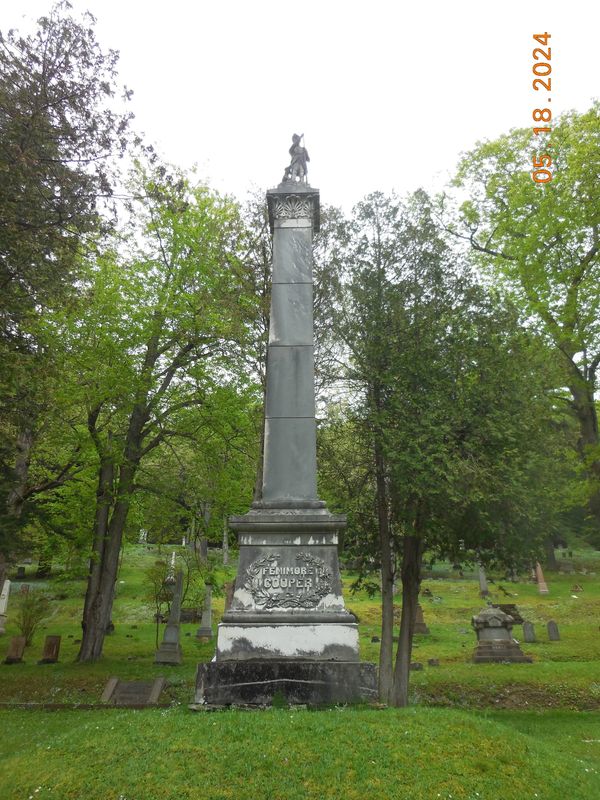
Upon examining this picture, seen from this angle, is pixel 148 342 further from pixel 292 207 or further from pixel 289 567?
pixel 289 567

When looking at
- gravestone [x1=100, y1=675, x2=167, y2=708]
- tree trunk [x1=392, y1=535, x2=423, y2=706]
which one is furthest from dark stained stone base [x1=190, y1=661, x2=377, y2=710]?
tree trunk [x1=392, y1=535, x2=423, y2=706]

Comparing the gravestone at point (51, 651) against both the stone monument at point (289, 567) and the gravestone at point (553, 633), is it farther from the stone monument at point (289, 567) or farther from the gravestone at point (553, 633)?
the gravestone at point (553, 633)

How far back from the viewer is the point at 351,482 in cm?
1292

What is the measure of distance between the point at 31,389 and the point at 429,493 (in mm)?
6964

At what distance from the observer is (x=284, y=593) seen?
727cm

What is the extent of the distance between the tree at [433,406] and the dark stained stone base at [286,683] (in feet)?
13.7

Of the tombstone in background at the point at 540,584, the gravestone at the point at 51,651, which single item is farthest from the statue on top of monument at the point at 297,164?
the tombstone in background at the point at 540,584

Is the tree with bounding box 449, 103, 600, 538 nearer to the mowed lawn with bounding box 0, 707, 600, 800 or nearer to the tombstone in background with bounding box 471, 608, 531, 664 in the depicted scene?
the tombstone in background with bounding box 471, 608, 531, 664

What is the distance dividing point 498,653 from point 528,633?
12.1ft

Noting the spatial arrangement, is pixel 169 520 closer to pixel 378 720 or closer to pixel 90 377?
pixel 90 377

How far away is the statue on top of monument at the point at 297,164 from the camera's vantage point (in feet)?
32.4

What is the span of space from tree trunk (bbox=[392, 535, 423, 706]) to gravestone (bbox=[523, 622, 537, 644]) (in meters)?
10.1

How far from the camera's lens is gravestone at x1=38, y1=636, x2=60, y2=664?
52.9 feet

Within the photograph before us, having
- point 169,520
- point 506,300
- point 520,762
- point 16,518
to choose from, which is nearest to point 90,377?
point 16,518
